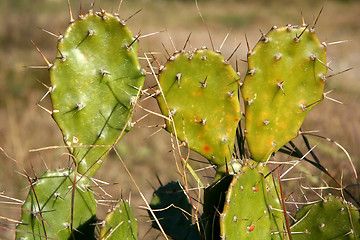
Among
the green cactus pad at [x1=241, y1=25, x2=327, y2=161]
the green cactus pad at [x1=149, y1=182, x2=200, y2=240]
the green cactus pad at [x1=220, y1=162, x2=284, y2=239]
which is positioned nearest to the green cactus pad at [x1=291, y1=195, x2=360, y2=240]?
the green cactus pad at [x1=220, y1=162, x2=284, y2=239]

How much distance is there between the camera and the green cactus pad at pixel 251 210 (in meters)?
1.31

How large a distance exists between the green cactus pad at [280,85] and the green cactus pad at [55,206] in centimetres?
52

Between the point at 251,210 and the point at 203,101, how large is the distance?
33cm

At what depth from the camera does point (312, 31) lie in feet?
4.89

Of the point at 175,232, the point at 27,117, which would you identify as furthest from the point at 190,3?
the point at 175,232

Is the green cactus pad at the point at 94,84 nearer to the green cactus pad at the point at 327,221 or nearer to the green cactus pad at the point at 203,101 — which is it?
the green cactus pad at the point at 203,101

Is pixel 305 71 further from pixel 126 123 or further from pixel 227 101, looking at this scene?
pixel 126 123

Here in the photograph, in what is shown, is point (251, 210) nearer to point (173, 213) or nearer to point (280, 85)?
point (280, 85)

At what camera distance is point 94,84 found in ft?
5.00

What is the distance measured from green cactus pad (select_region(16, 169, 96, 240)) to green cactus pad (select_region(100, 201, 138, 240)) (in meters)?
0.12

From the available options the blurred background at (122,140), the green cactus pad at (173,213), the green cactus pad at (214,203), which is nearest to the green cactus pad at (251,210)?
the green cactus pad at (214,203)

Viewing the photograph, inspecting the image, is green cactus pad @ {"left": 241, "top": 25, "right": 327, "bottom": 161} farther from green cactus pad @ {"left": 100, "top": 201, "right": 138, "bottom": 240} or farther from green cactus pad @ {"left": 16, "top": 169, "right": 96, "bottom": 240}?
green cactus pad @ {"left": 16, "top": 169, "right": 96, "bottom": 240}

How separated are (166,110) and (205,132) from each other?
0.13 meters

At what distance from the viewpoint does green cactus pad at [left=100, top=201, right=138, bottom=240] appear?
4.37 feet
